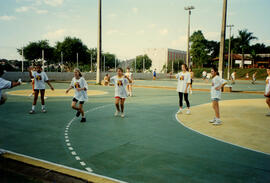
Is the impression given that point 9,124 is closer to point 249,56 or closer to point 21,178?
point 21,178

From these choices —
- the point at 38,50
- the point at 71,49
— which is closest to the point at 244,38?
the point at 71,49

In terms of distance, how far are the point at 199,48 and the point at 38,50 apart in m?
47.7

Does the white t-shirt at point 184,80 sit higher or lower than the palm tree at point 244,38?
lower

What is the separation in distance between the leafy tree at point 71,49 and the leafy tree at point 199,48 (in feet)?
114

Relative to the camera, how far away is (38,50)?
206 ft

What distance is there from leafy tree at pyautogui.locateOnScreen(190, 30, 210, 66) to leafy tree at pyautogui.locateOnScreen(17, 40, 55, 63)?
42832 mm

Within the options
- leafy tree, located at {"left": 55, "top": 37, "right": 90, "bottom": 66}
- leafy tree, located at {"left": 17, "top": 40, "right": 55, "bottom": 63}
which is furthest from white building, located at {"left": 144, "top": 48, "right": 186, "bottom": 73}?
leafy tree, located at {"left": 17, "top": 40, "right": 55, "bottom": 63}

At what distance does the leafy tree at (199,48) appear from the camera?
248 ft

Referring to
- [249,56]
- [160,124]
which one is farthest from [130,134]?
[249,56]

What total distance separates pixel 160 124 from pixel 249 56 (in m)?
79.0

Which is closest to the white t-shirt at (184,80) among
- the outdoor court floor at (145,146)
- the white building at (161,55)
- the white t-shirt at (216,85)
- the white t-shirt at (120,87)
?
the outdoor court floor at (145,146)

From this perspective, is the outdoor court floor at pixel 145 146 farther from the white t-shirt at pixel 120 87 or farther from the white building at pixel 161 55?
the white building at pixel 161 55

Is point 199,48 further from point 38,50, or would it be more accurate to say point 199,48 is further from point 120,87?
point 120,87

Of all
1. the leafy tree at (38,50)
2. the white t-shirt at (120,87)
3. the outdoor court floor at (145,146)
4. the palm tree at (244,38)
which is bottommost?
the outdoor court floor at (145,146)
